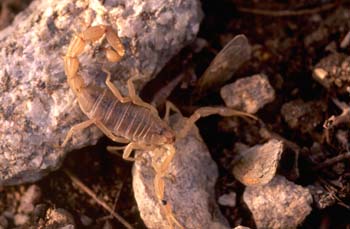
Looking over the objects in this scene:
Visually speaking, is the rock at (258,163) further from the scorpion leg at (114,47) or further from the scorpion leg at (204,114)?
the scorpion leg at (114,47)

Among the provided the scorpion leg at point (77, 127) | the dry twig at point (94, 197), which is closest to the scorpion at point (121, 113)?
the scorpion leg at point (77, 127)

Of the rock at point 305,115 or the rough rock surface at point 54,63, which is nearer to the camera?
the rough rock surface at point 54,63

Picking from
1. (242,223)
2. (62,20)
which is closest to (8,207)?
(62,20)

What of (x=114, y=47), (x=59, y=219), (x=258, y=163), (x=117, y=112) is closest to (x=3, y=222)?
(x=59, y=219)

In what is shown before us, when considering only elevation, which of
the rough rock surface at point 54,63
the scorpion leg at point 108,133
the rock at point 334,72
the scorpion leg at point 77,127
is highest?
the rough rock surface at point 54,63

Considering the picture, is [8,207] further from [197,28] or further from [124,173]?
[197,28]

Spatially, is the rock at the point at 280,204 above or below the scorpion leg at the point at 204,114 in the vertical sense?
below

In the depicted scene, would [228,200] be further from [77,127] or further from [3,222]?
[3,222]

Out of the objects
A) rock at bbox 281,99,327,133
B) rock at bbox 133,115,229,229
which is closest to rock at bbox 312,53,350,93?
rock at bbox 281,99,327,133

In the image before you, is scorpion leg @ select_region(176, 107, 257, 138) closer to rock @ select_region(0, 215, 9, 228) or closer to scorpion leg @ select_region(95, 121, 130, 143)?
scorpion leg @ select_region(95, 121, 130, 143)
